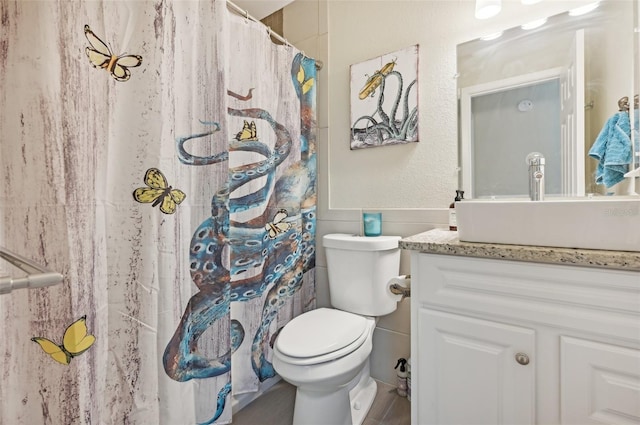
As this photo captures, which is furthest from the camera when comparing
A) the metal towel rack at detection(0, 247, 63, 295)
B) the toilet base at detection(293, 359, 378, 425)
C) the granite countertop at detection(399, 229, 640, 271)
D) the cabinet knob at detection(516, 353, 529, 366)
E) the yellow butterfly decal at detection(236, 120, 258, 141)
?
the yellow butterfly decal at detection(236, 120, 258, 141)

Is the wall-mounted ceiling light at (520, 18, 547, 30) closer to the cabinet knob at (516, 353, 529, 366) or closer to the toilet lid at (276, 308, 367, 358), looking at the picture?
the cabinet knob at (516, 353, 529, 366)

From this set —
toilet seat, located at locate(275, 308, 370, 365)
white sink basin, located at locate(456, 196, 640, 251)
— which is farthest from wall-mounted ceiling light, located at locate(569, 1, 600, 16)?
toilet seat, located at locate(275, 308, 370, 365)

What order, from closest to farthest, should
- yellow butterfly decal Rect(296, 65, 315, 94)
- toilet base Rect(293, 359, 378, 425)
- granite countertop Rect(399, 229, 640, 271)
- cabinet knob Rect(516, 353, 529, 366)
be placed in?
granite countertop Rect(399, 229, 640, 271) < cabinet knob Rect(516, 353, 529, 366) < toilet base Rect(293, 359, 378, 425) < yellow butterfly decal Rect(296, 65, 315, 94)

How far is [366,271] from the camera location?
1.40 m

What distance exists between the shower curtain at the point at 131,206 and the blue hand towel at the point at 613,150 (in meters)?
1.32

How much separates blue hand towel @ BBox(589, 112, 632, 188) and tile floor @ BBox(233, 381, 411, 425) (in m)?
1.28

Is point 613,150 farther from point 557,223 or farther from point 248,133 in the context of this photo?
point 248,133

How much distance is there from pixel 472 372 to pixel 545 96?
1.05 metres

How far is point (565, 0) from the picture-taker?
44.2 inches

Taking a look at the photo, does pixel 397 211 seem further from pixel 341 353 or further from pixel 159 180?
pixel 159 180

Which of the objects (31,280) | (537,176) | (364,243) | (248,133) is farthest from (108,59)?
(537,176)

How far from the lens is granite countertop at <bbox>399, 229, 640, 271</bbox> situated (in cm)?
67

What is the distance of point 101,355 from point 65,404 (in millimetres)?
133

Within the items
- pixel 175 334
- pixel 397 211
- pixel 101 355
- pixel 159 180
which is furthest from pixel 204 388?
pixel 397 211
